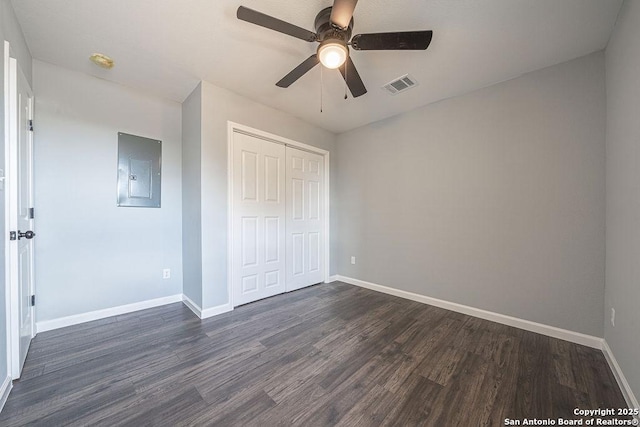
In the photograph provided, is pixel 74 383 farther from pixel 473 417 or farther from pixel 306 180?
pixel 306 180

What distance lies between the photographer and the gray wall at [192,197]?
8.42ft

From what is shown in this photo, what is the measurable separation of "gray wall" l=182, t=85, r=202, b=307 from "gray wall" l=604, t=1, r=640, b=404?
3.39 m

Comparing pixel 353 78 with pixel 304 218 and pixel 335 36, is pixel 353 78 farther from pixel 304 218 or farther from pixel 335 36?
pixel 304 218

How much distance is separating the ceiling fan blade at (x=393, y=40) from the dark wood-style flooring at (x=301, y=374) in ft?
7.42

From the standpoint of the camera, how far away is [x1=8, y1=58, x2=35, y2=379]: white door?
5.02 ft

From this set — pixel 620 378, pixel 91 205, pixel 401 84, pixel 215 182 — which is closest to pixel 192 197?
pixel 215 182

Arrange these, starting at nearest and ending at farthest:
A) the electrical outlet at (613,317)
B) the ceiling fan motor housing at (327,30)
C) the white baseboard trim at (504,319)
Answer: the ceiling fan motor housing at (327,30), the electrical outlet at (613,317), the white baseboard trim at (504,319)

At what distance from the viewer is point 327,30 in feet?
5.08

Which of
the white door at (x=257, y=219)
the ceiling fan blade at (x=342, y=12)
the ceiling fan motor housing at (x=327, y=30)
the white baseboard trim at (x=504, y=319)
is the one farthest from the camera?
the white door at (x=257, y=219)

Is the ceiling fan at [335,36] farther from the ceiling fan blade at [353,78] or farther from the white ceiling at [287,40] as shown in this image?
the white ceiling at [287,40]

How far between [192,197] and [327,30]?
Answer: 2.17 meters

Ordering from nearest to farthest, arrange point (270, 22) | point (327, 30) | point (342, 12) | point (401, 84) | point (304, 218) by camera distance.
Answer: point (342, 12) → point (270, 22) → point (327, 30) → point (401, 84) → point (304, 218)

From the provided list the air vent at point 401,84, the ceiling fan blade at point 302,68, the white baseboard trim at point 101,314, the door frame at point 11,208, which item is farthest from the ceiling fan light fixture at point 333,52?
the white baseboard trim at point 101,314

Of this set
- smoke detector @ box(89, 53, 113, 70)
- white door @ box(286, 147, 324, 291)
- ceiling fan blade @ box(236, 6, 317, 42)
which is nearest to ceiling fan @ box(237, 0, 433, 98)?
ceiling fan blade @ box(236, 6, 317, 42)
